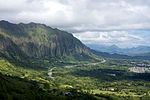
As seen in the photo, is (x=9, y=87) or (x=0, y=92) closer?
(x=0, y=92)

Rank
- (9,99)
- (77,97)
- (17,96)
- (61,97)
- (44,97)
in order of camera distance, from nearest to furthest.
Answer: (9,99), (17,96), (44,97), (61,97), (77,97)

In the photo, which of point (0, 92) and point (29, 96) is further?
point (29, 96)

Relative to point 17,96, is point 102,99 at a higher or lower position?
lower

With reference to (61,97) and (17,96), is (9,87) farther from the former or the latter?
(61,97)

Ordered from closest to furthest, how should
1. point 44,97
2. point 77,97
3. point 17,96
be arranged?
point 17,96 → point 44,97 → point 77,97

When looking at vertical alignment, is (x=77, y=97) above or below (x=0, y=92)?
below

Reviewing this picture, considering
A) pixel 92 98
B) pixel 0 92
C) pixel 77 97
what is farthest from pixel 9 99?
pixel 92 98

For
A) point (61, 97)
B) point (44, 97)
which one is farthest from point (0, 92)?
point (61, 97)

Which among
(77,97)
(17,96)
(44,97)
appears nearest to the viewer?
(17,96)

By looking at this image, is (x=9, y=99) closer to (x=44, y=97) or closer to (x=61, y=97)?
(x=44, y=97)
